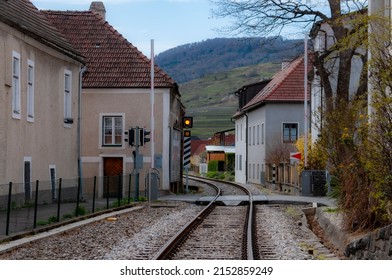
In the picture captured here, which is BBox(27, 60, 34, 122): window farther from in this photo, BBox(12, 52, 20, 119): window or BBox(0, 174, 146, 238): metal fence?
BBox(0, 174, 146, 238): metal fence

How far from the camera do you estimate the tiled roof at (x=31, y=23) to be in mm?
21552

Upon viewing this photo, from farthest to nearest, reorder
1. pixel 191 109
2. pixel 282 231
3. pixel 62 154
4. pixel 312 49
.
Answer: pixel 191 109, pixel 312 49, pixel 62 154, pixel 282 231

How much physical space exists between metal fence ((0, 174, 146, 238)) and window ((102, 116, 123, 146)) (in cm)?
885

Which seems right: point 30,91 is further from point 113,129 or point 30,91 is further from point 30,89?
point 113,129

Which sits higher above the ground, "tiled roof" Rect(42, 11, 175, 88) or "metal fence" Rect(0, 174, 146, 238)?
"tiled roof" Rect(42, 11, 175, 88)

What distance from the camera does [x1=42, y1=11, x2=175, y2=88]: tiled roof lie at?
1389 inches

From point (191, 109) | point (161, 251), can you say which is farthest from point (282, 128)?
point (161, 251)

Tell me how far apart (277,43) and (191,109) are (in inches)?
993

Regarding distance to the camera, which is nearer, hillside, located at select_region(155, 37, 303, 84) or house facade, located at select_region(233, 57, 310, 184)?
hillside, located at select_region(155, 37, 303, 84)

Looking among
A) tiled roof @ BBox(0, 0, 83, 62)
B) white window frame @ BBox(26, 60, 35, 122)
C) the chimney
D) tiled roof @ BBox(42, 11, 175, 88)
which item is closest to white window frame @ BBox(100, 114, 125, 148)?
tiled roof @ BBox(42, 11, 175, 88)

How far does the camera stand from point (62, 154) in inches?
1054

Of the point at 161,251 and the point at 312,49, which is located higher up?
the point at 312,49

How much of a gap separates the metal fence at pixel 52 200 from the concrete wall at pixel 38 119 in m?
1.77
